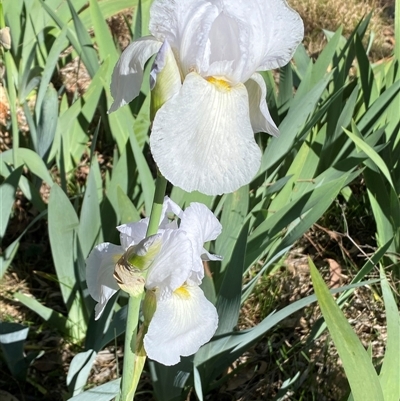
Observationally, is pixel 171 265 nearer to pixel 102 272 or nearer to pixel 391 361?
pixel 102 272

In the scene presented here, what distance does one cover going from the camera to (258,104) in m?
0.69

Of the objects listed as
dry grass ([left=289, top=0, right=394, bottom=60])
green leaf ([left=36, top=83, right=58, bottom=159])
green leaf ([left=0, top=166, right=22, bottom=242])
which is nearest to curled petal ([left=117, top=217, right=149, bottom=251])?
green leaf ([left=0, top=166, right=22, bottom=242])

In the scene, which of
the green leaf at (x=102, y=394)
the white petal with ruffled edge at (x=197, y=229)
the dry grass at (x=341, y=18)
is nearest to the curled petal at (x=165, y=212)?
the white petal with ruffled edge at (x=197, y=229)

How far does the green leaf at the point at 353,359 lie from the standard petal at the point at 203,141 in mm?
354

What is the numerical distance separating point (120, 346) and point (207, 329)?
0.87 m

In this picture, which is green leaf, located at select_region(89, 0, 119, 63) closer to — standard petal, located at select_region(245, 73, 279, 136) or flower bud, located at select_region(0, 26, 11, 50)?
flower bud, located at select_region(0, 26, 11, 50)

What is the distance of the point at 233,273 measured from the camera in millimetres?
1123

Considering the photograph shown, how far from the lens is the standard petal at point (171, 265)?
0.71 metres

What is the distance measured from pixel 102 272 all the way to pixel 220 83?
0.36 metres

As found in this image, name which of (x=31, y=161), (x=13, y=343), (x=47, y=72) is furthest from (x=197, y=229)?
(x=47, y=72)

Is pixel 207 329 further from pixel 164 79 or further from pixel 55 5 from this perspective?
pixel 55 5

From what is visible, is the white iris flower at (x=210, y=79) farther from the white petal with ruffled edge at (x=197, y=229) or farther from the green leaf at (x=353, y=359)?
the green leaf at (x=353, y=359)

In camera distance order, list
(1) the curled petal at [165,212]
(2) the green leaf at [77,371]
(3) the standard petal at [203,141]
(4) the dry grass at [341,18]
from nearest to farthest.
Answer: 1. (3) the standard petal at [203,141]
2. (1) the curled petal at [165,212]
3. (2) the green leaf at [77,371]
4. (4) the dry grass at [341,18]

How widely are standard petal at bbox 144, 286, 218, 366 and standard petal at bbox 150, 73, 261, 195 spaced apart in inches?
8.0
